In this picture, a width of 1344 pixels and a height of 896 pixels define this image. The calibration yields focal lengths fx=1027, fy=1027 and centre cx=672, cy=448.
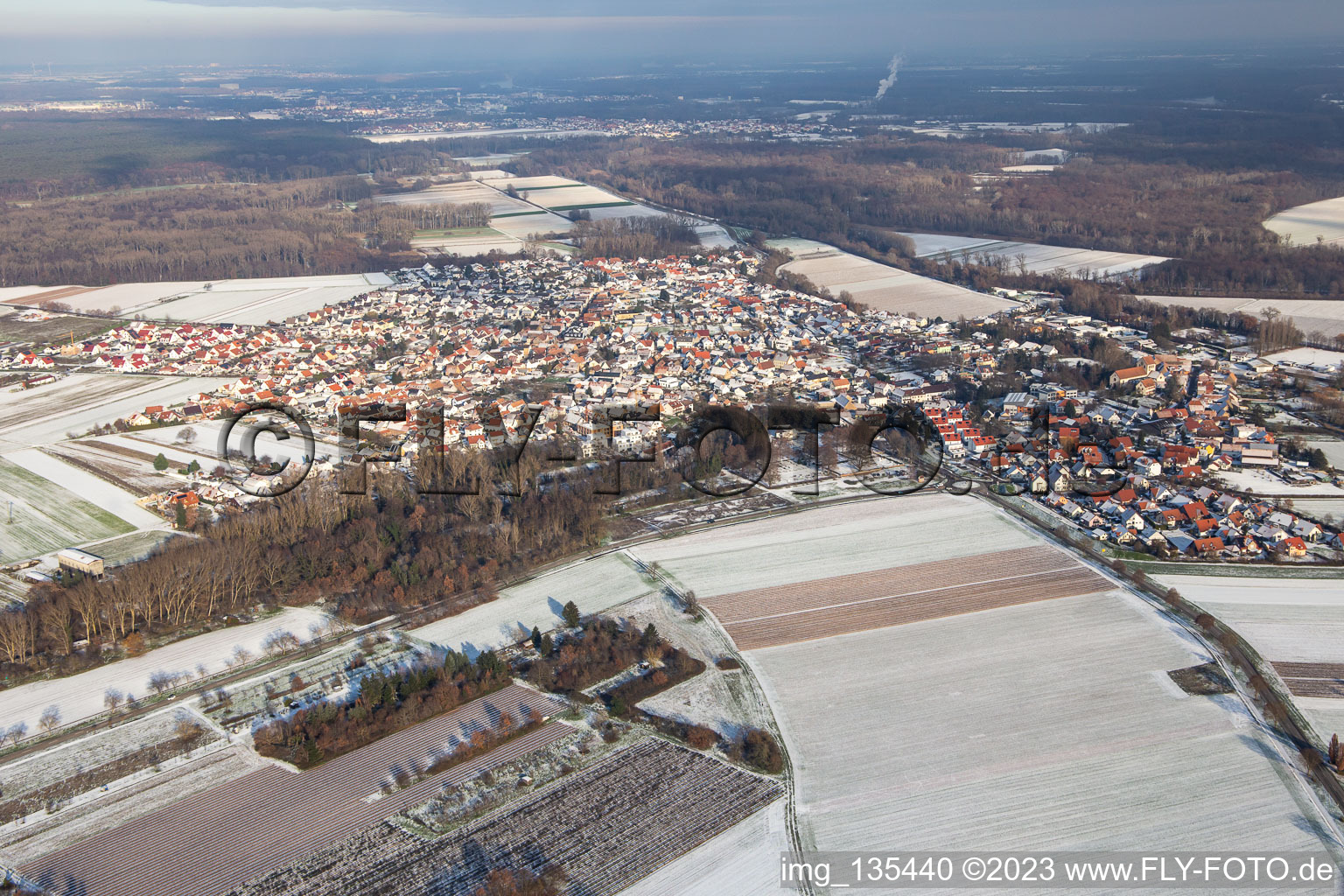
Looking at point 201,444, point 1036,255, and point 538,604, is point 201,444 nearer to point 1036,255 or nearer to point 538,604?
point 538,604

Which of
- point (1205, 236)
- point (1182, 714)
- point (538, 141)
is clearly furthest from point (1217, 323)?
point (538, 141)

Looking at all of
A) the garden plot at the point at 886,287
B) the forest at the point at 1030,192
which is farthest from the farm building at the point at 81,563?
the forest at the point at 1030,192

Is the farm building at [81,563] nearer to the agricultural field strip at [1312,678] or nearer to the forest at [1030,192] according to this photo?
the agricultural field strip at [1312,678]

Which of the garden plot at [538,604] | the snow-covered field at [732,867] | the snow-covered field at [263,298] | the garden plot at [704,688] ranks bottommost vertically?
the snow-covered field at [732,867]

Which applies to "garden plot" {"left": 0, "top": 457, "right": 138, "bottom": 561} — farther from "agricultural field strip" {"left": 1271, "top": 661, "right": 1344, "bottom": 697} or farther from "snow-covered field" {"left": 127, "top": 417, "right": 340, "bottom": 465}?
"agricultural field strip" {"left": 1271, "top": 661, "right": 1344, "bottom": 697}

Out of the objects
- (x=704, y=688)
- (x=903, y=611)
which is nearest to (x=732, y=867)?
(x=704, y=688)
